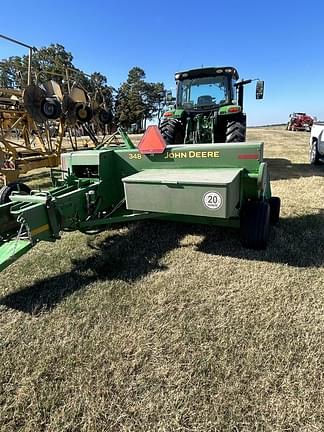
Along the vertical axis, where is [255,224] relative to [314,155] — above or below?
below

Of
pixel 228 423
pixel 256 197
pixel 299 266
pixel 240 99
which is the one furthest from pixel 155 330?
pixel 240 99

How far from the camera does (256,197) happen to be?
10.3 feet

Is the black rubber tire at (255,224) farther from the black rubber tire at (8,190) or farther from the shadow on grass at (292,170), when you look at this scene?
the shadow on grass at (292,170)

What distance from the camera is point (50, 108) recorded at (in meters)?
6.05

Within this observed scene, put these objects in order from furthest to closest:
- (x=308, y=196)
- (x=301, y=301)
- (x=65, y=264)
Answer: (x=308, y=196), (x=65, y=264), (x=301, y=301)

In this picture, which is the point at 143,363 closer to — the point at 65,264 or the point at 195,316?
the point at 195,316

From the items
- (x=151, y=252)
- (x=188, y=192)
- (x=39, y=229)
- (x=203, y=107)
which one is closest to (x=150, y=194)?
(x=188, y=192)

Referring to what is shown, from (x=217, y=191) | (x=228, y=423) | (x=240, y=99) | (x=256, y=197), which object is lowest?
(x=228, y=423)

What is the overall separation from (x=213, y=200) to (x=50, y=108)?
490 centimetres

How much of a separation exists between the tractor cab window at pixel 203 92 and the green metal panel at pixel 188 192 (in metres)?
4.66

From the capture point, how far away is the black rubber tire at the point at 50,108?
5.98 m

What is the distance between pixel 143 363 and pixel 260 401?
673 mm

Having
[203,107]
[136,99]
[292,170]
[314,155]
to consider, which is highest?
[136,99]

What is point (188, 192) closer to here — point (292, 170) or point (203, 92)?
point (203, 92)
